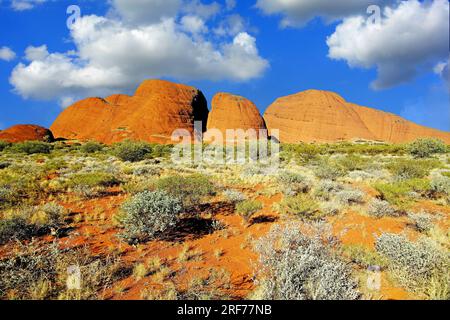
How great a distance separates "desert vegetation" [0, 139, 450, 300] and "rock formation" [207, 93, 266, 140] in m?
40.2

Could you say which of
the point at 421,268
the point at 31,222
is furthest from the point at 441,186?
the point at 31,222

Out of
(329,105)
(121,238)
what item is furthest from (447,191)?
(329,105)

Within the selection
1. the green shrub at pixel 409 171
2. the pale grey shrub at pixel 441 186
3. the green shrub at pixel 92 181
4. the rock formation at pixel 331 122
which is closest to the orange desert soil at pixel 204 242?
the green shrub at pixel 92 181

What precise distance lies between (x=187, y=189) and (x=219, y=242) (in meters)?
2.98

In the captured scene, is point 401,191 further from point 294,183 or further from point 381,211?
point 294,183

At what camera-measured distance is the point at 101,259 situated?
435 cm

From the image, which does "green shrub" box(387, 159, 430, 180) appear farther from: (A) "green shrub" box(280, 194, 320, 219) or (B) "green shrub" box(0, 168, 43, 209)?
(B) "green shrub" box(0, 168, 43, 209)

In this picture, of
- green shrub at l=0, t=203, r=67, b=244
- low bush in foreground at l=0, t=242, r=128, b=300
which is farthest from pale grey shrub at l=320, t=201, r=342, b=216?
green shrub at l=0, t=203, r=67, b=244

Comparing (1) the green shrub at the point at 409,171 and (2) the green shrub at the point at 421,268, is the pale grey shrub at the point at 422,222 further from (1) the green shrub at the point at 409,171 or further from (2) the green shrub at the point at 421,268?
(1) the green shrub at the point at 409,171

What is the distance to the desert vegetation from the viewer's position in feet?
11.2

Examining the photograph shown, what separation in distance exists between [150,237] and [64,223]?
89.8 inches

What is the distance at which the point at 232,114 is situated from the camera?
50.1m
